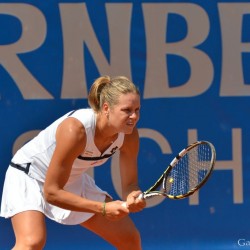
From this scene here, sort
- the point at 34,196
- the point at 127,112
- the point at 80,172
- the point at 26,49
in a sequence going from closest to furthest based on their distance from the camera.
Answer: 1. the point at 127,112
2. the point at 34,196
3. the point at 80,172
4. the point at 26,49

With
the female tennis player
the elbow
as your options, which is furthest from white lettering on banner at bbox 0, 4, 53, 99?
the elbow

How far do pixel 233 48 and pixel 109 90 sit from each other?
4.72 feet

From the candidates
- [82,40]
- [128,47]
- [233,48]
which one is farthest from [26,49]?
[233,48]

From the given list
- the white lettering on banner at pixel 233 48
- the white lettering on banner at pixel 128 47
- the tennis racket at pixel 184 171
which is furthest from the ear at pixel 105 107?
the white lettering on banner at pixel 233 48

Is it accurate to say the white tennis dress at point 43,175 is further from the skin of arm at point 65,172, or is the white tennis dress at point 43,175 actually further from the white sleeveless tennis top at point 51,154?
the skin of arm at point 65,172

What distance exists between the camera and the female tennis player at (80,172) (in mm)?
3430

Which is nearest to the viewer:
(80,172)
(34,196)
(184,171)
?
(34,196)

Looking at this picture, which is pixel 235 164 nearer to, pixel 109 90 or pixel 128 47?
pixel 128 47

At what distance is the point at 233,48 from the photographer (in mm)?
4734

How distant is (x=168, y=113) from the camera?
470 centimetres

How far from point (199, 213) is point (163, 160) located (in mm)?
372

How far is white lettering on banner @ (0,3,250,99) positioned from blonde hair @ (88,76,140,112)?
1061 mm

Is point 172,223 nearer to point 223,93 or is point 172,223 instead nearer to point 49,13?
point 223,93

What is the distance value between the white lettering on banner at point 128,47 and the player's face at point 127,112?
4.02ft
